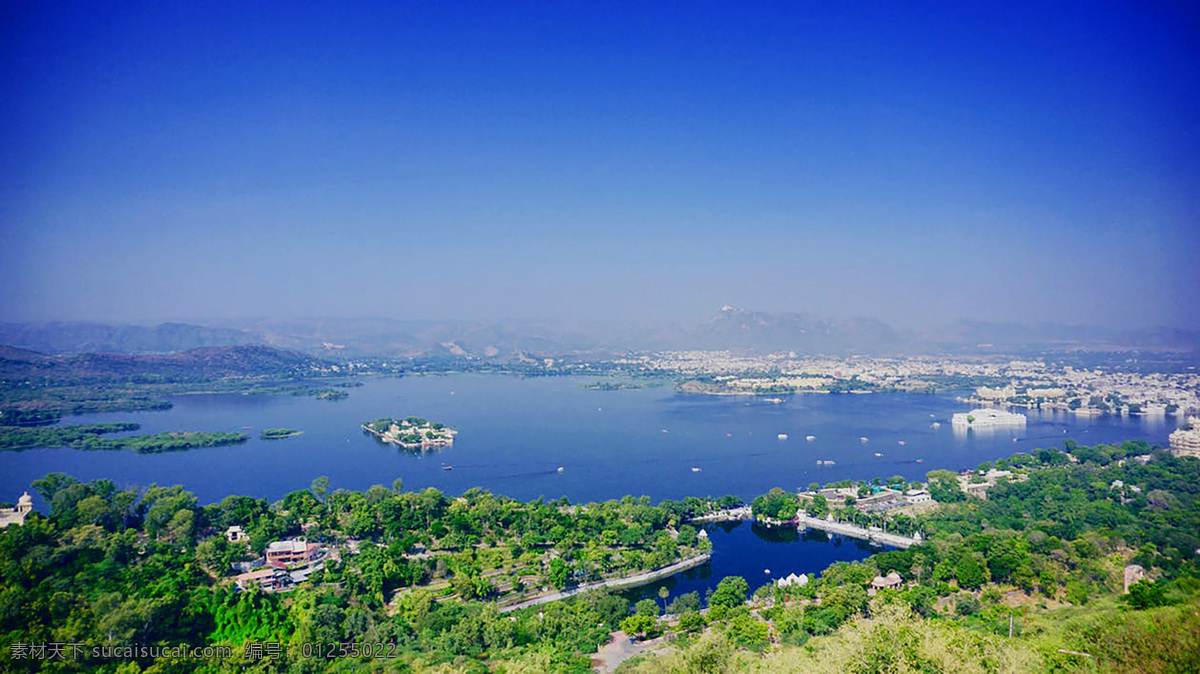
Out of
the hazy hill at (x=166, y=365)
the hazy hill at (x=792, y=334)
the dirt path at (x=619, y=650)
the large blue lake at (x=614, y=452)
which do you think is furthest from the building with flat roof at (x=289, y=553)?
the hazy hill at (x=792, y=334)

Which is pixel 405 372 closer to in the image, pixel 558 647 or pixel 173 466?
pixel 173 466

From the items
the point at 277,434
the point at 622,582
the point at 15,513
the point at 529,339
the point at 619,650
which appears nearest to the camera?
the point at 619,650

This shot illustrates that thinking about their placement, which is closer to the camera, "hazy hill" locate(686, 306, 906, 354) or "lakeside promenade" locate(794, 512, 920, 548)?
"lakeside promenade" locate(794, 512, 920, 548)

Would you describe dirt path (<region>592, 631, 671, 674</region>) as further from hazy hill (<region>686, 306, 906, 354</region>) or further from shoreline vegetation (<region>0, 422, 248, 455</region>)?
hazy hill (<region>686, 306, 906, 354</region>)

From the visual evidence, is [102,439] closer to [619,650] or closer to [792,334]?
[619,650]

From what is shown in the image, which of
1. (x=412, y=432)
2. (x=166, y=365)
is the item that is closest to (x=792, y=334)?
(x=166, y=365)

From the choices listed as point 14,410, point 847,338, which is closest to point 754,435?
point 14,410

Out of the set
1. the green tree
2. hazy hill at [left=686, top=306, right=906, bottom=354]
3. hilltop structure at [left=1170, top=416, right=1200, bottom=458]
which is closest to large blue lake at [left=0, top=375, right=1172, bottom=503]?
hilltop structure at [left=1170, top=416, right=1200, bottom=458]
